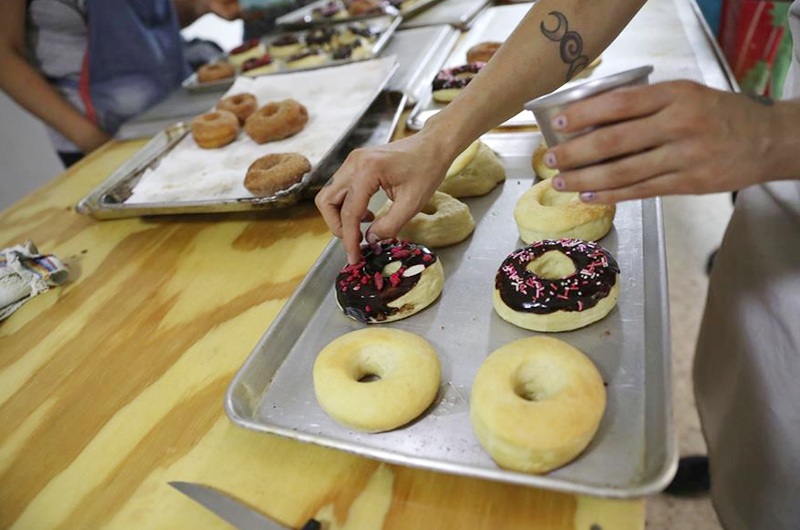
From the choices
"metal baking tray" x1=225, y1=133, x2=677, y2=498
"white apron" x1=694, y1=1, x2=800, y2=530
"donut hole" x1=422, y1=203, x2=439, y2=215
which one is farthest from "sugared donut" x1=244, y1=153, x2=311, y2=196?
"white apron" x1=694, y1=1, x2=800, y2=530

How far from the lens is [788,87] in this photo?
1434mm

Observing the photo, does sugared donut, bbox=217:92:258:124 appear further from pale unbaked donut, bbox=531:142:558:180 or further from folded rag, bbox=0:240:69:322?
pale unbaked donut, bbox=531:142:558:180

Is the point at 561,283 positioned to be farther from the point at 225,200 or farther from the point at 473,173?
the point at 225,200

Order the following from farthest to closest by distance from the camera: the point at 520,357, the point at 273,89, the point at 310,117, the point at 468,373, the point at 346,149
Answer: the point at 273,89, the point at 310,117, the point at 346,149, the point at 468,373, the point at 520,357

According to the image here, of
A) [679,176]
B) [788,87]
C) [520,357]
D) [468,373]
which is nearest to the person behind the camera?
[679,176]

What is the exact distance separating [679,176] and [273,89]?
2.51m

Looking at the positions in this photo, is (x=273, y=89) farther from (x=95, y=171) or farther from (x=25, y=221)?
(x=25, y=221)

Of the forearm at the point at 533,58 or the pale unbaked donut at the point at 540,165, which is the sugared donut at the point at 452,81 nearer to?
the pale unbaked donut at the point at 540,165

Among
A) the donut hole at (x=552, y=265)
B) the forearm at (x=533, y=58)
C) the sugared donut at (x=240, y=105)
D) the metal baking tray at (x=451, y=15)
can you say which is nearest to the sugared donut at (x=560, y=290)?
the donut hole at (x=552, y=265)

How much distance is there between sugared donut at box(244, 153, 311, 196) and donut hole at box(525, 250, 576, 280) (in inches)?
37.2

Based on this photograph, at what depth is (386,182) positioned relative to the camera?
4.50 feet

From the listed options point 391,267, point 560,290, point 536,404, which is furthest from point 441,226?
point 536,404

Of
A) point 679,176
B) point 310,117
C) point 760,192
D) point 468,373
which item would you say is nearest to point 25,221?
point 310,117

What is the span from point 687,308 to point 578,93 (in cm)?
264
